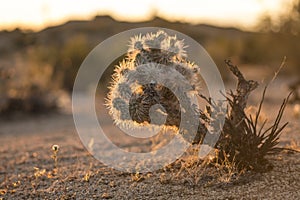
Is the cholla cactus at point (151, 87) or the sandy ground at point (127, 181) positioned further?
the cholla cactus at point (151, 87)

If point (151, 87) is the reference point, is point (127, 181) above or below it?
below

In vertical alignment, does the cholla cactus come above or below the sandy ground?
above

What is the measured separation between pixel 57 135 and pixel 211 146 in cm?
523

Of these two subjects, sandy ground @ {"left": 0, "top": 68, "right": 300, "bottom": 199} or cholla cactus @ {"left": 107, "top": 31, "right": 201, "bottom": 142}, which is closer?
sandy ground @ {"left": 0, "top": 68, "right": 300, "bottom": 199}

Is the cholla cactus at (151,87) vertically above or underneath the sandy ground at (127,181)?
above

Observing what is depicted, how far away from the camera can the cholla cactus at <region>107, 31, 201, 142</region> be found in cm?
584

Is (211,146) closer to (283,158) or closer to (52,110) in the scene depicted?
(283,158)

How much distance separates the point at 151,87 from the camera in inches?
230

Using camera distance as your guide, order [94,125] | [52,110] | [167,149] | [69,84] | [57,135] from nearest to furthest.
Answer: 1. [167,149]
2. [57,135]
3. [94,125]
4. [52,110]
5. [69,84]

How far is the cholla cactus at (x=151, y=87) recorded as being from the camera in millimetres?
5844

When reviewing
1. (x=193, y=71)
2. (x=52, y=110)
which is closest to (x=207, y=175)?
(x=193, y=71)

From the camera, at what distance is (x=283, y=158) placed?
6379 millimetres

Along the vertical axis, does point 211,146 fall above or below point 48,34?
below

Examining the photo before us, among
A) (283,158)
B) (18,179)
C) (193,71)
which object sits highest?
(193,71)
